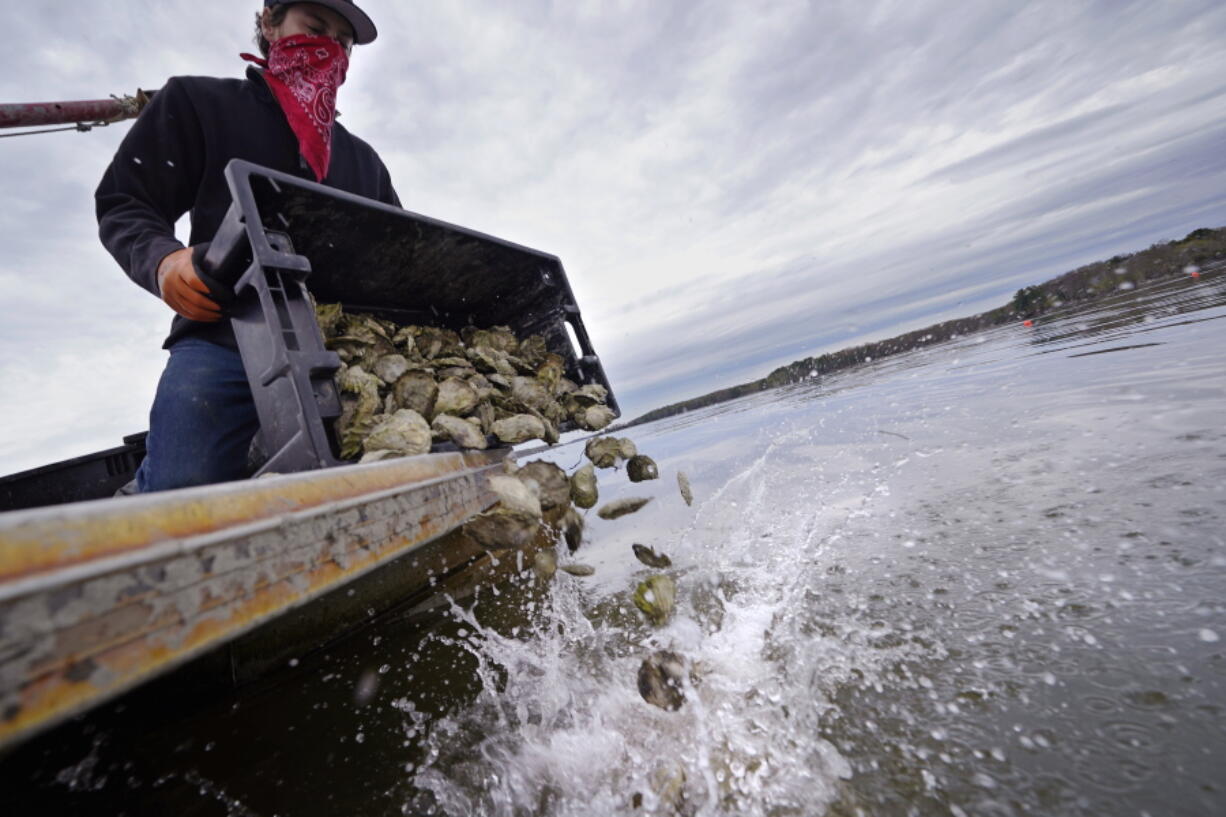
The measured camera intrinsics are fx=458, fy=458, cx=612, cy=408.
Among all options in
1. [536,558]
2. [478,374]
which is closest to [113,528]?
[536,558]

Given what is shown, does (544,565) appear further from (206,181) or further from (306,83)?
(306,83)

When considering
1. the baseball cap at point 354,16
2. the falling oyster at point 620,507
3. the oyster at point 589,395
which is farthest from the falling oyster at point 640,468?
the baseball cap at point 354,16

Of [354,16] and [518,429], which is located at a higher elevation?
[354,16]

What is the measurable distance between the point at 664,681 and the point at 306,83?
3265 millimetres

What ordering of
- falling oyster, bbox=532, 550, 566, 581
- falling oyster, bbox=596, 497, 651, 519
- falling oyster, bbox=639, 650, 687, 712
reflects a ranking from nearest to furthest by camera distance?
1. falling oyster, bbox=639, 650, 687, 712
2. falling oyster, bbox=532, 550, 566, 581
3. falling oyster, bbox=596, 497, 651, 519

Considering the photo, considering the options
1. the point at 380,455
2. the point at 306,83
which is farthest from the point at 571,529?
the point at 306,83

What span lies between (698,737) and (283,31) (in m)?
3.84

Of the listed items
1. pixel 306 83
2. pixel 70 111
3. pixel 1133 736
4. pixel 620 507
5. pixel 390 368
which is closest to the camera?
pixel 1133 736

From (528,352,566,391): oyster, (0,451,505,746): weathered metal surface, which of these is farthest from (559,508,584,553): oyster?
(0,451,505,746): weathered metal surface

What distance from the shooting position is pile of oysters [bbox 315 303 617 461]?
183cm

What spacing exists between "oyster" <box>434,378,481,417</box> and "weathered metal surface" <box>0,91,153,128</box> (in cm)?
910

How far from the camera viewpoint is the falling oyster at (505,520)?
1.74 m

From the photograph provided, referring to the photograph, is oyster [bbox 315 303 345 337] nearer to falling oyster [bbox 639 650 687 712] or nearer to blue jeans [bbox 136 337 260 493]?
blue jeans [bbox 136 337 260 493]

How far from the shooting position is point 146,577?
0.52 meters
